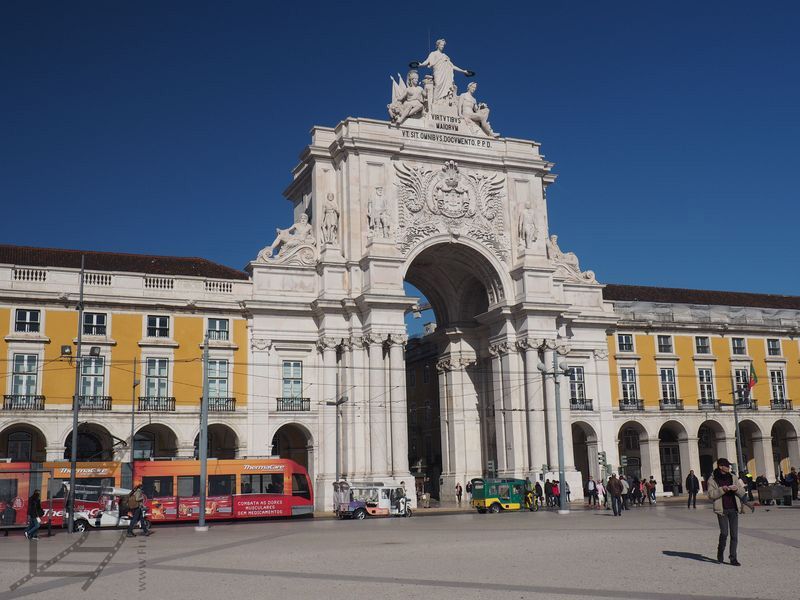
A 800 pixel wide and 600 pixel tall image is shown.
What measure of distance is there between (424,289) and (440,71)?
14.4 metres

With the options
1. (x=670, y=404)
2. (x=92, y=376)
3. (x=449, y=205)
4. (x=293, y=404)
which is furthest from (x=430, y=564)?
(x=670, y=404)

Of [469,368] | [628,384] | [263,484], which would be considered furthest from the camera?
[628,384]

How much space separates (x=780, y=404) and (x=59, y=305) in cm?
4958

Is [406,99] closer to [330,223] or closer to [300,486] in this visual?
[330,223]

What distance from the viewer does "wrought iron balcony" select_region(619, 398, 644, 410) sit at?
194 ft

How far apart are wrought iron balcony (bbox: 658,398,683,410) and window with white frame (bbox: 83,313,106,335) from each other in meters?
36.6

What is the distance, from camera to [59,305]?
4675cm

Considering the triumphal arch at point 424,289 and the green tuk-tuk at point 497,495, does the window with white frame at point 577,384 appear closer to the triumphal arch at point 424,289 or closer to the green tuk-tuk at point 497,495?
the triumphal arch at point 424,289

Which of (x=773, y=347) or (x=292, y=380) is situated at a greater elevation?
(x=773, y=347)

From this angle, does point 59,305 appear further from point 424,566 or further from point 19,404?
point 424,566

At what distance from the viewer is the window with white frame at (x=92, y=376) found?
153 ft

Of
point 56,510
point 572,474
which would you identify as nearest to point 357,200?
point 572,474

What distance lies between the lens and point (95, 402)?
46.3 m

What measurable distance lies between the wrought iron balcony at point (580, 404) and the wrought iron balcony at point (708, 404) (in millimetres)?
9646
